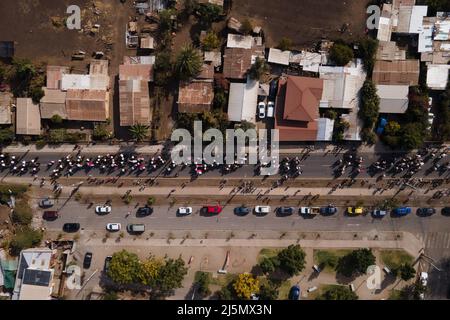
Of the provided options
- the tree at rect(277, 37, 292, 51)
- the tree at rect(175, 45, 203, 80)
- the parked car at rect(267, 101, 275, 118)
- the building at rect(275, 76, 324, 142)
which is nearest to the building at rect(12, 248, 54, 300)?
the tree at rect(175, 45, 203, 80)

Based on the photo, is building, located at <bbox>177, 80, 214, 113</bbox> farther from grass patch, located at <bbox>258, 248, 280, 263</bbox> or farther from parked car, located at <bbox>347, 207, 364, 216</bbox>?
parked car, located at <bbox>347, 207, 364, 216</bbox>

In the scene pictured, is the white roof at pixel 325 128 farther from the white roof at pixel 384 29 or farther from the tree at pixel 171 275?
the tree at pixel 171 275

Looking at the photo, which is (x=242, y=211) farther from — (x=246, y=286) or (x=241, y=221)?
(x=246, y=286)

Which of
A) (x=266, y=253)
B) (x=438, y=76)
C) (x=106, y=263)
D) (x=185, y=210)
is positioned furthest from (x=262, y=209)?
(x=438, y=76)

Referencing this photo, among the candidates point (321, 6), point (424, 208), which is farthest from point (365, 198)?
point (321, 6)

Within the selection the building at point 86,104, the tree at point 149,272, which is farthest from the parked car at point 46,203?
the tree at point 149,272
